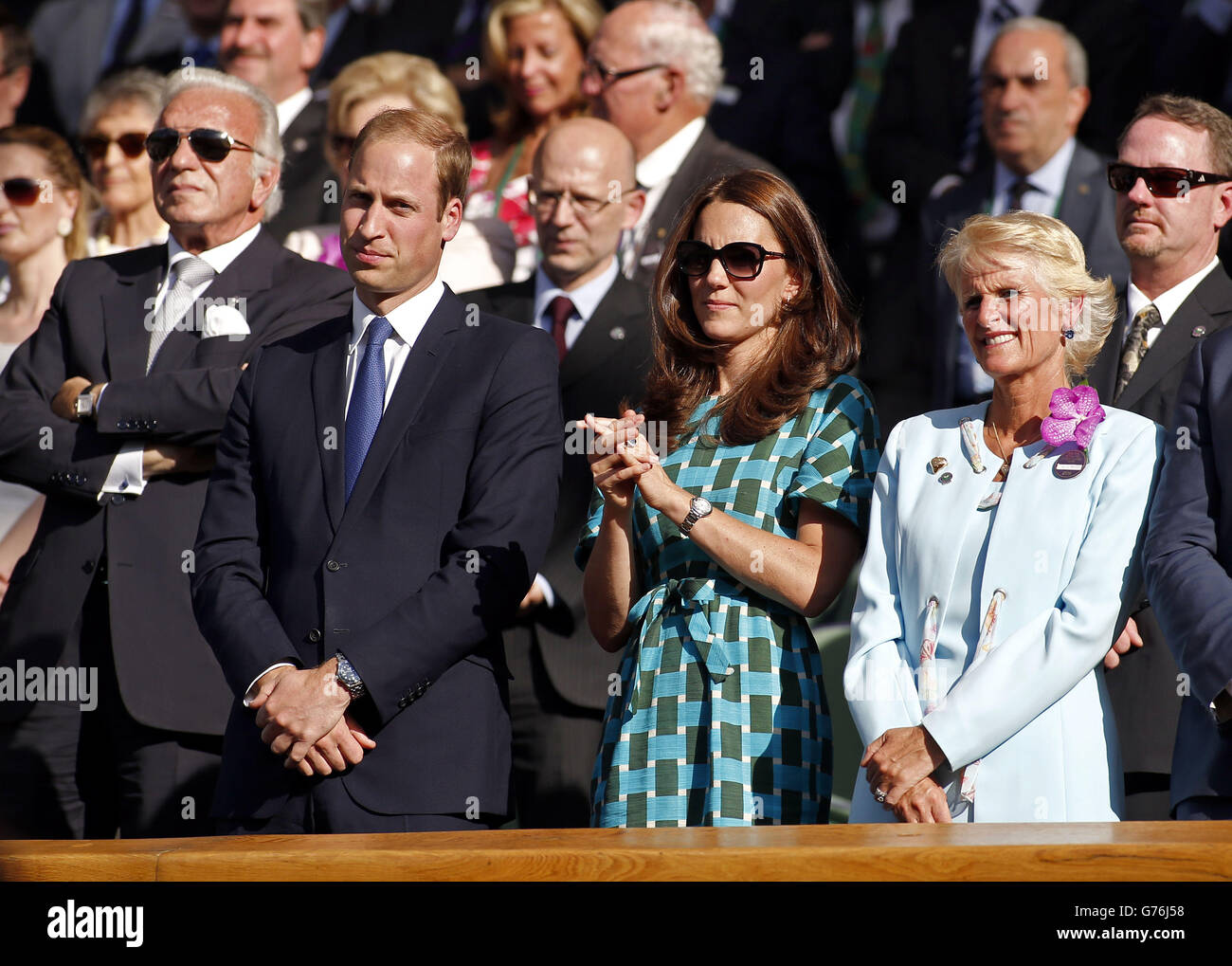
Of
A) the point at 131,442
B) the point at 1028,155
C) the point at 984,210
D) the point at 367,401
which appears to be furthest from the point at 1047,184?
the point at 131,442

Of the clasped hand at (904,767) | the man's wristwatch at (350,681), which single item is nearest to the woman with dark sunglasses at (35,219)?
the man's wristwatch at (350,681)

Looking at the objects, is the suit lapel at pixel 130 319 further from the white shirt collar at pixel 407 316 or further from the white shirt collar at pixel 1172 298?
the white shirt collar at pixel 1172 298

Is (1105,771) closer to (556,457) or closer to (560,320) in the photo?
(556,457)

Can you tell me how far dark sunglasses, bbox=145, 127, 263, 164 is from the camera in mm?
4691

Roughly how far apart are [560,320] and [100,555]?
1636mm

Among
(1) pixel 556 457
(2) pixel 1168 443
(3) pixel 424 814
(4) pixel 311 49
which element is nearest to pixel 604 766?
(3) pixel 424 814

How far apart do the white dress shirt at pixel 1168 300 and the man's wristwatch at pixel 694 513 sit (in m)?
1.45

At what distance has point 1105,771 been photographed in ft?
10.8

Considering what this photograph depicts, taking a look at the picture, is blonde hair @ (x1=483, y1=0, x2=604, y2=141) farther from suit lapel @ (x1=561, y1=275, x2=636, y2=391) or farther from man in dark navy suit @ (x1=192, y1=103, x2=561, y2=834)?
man in dark navy suit @ (x1=192, y1=103, x2=561, y2=834)

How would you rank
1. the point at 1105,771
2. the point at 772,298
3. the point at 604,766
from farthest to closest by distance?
the point at 772,298 → the point at 604,766 → the point at 1105,771

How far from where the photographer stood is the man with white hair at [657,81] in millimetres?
5902

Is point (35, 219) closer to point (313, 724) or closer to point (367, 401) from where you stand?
point (367, 401)

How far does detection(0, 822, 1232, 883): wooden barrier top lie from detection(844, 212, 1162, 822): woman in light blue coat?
1.73 ft
